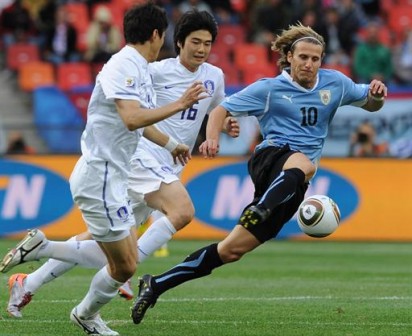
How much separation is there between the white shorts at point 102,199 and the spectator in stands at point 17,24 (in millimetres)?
16204

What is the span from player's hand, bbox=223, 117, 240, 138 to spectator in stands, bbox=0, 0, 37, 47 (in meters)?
15.0

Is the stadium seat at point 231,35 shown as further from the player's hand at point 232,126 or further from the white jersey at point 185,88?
the player's hand at point 232,126

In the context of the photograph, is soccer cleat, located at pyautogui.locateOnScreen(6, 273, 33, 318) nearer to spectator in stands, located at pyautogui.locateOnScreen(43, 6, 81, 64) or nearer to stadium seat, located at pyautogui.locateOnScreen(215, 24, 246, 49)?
spectator in stands, located at pyautogui.locateOnScreen(43, 6, 81, 64)

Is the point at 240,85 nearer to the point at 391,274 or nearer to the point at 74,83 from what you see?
the point at 74,83

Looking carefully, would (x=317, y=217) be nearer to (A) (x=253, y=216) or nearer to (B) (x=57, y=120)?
(A) (x=253, y=216)

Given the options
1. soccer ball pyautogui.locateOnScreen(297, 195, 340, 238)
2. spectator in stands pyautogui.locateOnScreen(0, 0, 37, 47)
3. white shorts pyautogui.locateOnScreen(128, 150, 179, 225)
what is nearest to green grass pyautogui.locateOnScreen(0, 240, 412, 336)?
soccer ball pyautogui.locateOnScreen(297, 195, 340, 238)

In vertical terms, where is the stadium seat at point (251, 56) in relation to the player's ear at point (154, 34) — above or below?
below

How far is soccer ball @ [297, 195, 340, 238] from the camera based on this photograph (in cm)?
898

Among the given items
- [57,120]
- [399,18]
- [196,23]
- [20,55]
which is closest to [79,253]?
[196,23]

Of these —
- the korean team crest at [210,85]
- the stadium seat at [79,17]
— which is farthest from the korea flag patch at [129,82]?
the stadium seat at [79,17]

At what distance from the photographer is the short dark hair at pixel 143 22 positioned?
25.2 ft

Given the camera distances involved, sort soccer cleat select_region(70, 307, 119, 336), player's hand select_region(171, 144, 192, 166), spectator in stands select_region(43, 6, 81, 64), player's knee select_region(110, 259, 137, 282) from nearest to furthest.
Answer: player's knee select_region(110, 259, 137, 282) → soccer cleat select_region(70, 307, 119, 336) → player's hand select_region(171, 144, 192, 166) → spectator in stands select_region(43, 6, 81, 64)

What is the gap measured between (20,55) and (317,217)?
1533cm

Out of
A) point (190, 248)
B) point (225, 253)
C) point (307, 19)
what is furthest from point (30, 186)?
point (225, 253)
